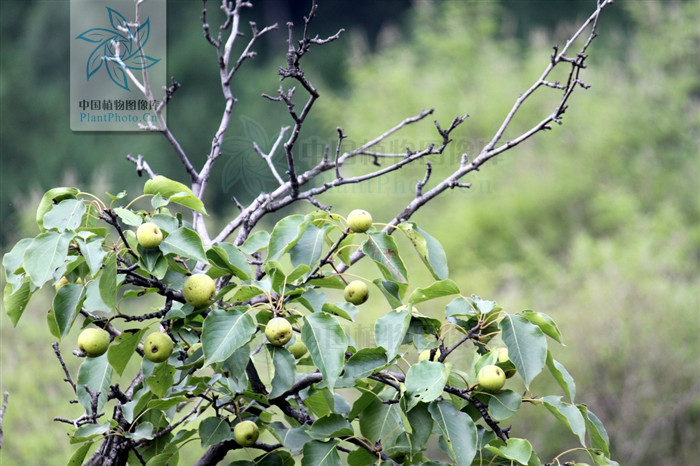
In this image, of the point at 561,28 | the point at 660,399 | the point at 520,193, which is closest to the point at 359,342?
the point at 660,399

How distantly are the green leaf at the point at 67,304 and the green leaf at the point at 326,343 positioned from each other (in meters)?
0.35

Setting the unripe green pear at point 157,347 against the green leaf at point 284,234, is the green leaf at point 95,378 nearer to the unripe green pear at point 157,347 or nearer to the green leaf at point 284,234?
the unripe green pear at point 157,347

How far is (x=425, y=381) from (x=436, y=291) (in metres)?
0.16

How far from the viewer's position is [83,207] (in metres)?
1.25

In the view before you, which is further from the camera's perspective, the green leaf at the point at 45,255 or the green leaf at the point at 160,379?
the green leaf at the point at 160,379

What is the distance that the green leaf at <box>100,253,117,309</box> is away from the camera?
1180 millimetres

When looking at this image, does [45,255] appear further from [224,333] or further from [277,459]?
[277,459]

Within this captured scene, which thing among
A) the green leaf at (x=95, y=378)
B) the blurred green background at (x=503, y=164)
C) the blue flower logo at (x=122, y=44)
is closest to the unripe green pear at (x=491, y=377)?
the green leaf at (x=95, y=378)

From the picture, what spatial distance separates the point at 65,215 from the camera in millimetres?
1241

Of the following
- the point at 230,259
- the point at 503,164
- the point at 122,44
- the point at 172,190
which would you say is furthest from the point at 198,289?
the point at 503,164

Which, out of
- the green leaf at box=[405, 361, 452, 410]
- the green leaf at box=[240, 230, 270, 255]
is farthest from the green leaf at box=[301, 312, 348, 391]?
the green leaf at box=[240, 230, 270, 255]

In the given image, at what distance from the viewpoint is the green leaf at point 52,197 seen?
1284 millimetres

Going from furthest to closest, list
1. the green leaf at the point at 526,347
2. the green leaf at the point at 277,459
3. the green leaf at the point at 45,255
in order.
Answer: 1. the green leaf at the point at 277,459
2. the green leaf at the point at 526,347
3. the green leaf at the point at 45,255

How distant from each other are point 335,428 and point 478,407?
0.78 feet
